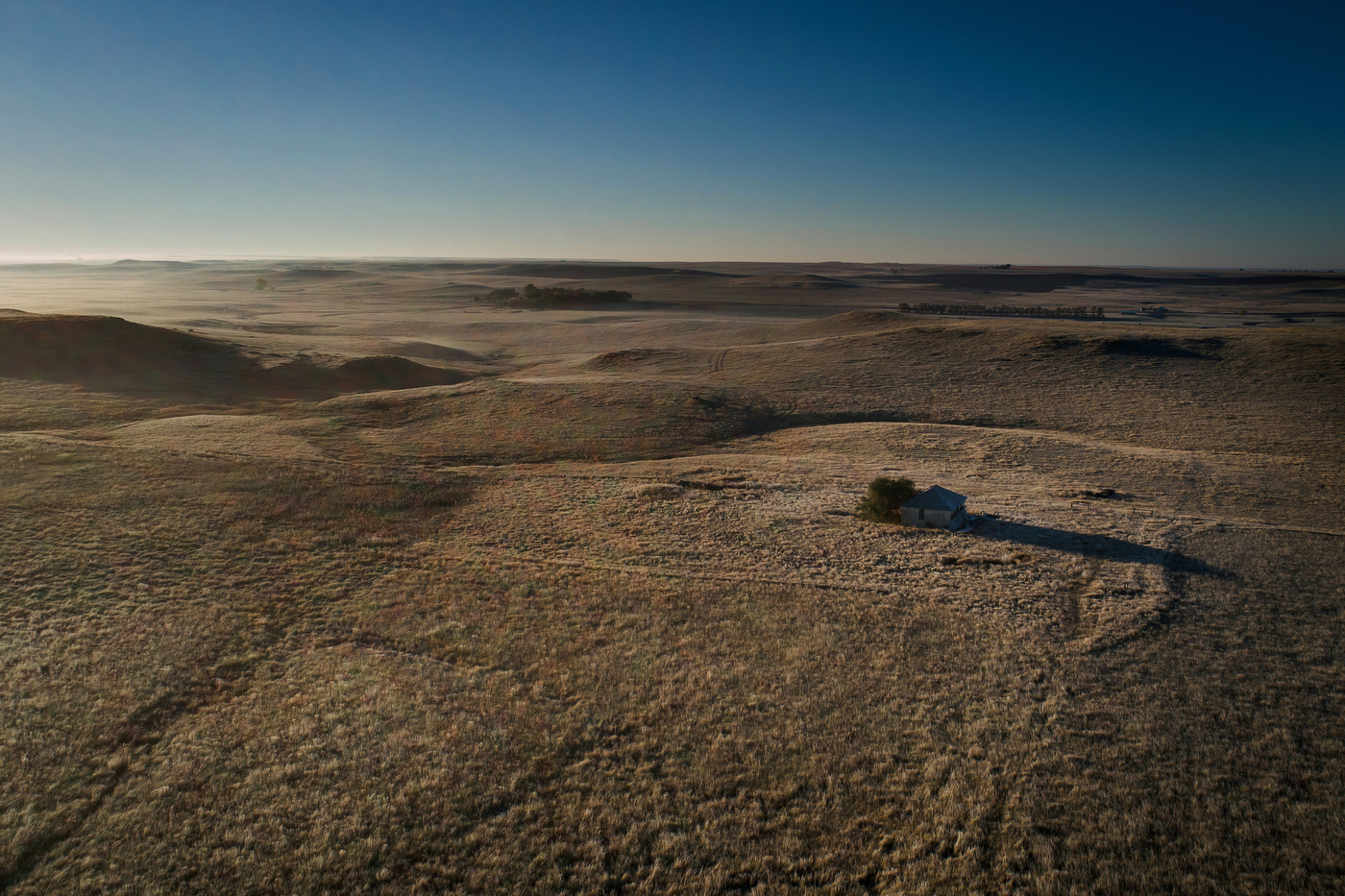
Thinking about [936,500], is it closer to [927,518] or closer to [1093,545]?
[927,518]

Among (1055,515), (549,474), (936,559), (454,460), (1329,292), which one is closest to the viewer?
(936,559)

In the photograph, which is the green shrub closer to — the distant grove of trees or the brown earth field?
the brown earth field

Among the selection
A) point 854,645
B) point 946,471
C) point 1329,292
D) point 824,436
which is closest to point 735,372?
point 824,436

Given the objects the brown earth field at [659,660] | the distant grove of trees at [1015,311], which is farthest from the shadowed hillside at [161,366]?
the distant grove of trees at [1015,311]

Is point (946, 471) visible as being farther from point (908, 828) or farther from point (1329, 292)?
point (1329, 292)

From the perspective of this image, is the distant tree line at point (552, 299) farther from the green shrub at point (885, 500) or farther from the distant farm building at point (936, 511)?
the distant farm building at point (936, 511)

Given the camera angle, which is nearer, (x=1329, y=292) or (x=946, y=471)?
(x=946, y=471)
